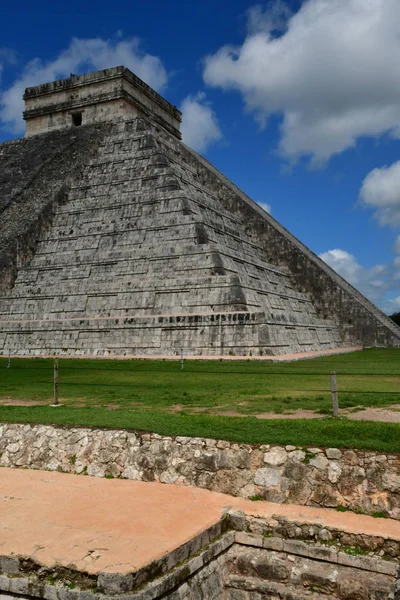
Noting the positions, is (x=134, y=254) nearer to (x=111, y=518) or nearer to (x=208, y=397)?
(x=208, y=397)

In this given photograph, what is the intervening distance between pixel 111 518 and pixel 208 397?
417 centimetres

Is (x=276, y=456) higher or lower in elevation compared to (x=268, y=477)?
higher

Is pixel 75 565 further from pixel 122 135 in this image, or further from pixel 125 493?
pixel 122 135

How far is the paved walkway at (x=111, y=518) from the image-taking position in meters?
4.25

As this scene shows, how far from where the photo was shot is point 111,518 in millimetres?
4898

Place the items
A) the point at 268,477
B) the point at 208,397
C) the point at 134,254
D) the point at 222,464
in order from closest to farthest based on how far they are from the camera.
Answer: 1. the point at 268,477
2. the point at 222,464
3. the point at 208,397
4. the point at 134,254

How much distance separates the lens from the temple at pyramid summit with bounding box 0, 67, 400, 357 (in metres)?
17.5

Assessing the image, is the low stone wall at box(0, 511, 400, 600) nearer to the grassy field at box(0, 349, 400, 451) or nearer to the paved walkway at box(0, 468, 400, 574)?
the paved walkway at box(0, 468, 400, 574)

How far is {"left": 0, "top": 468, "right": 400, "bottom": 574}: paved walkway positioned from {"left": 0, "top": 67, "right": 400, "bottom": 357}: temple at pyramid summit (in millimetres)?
10241

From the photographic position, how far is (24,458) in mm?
6723

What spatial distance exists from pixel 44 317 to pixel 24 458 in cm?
1361

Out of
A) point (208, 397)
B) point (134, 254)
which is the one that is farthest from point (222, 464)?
point (134, 254)

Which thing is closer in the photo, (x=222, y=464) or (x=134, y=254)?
(x=222, y=464)

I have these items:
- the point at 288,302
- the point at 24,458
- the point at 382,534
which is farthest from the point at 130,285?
the point at 382,534
